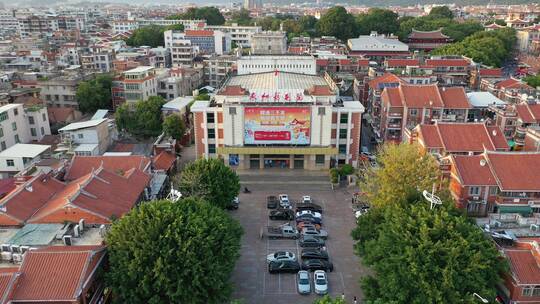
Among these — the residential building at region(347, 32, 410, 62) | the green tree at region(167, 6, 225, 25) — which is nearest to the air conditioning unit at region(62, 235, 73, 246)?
the residential building at region(347, 32, 410, 62)

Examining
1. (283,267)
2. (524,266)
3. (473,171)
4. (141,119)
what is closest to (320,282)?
(283,267)

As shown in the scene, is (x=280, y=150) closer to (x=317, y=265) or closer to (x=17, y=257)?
(x=317, y=265)

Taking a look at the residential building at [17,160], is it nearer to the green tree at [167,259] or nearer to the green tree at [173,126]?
the green tree at [173,126]

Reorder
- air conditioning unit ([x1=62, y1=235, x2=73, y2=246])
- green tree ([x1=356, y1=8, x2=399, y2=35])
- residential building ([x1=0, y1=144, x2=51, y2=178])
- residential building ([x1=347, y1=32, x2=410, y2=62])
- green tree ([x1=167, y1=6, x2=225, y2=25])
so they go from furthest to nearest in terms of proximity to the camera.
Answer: green tree ([x1=167, y1=6, x2=225, y2=25]), green tree ([x1=356, y1=8, x2=399, y2=35]), residential building ([x1=347, y1=32, x2=410, y2=62]), residential building ([x1=0, y1=144, x2=51, y2=178]), air conditioning unit ([x1=62, y1=235, x2=73, y2=246])

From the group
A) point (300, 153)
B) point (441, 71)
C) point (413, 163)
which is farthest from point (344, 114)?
point (441, 71)

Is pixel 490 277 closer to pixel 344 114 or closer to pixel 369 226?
pixel 369 226

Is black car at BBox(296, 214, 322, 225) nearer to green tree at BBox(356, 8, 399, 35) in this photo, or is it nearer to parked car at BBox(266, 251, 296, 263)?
parked car at BBox(266, 251, 296, 263)
